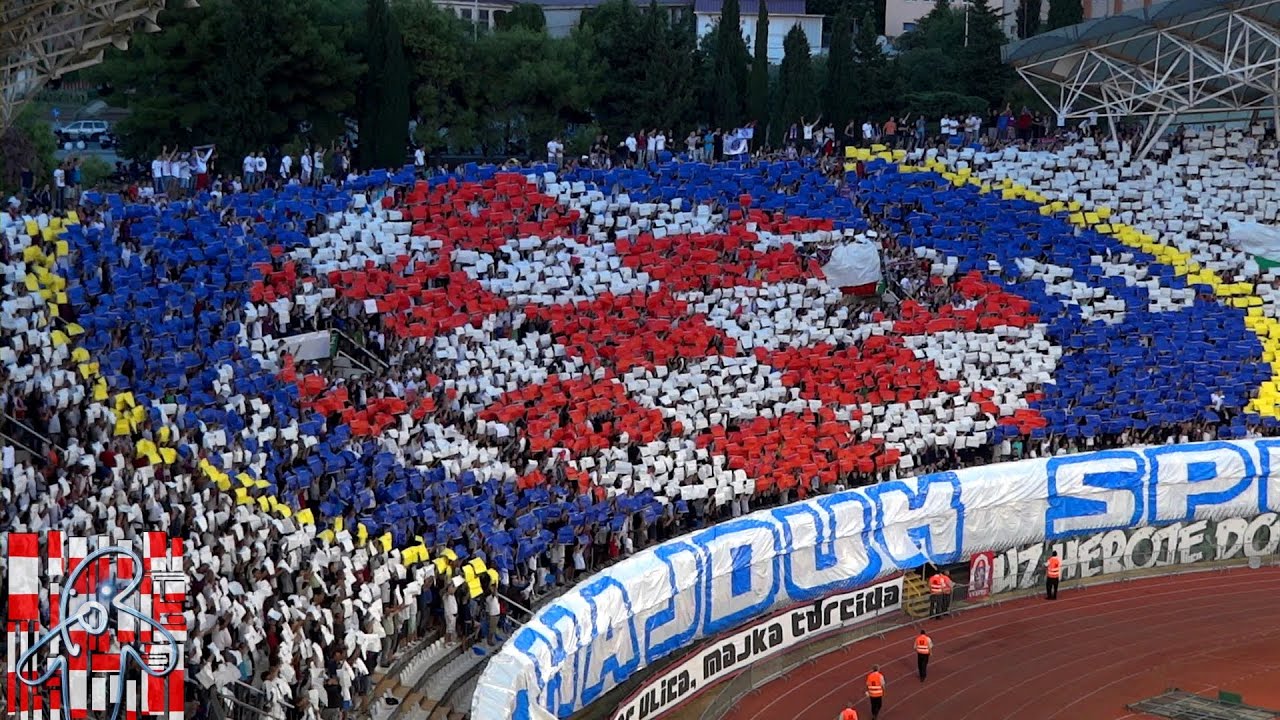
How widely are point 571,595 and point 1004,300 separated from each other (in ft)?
51.8

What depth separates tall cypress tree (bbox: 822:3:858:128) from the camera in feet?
157

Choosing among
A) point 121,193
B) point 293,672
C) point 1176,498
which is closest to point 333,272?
point 121,193

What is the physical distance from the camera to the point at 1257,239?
37656 mm

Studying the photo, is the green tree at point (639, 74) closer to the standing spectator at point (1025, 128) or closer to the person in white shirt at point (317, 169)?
the standing spectator at point (1025, 128)

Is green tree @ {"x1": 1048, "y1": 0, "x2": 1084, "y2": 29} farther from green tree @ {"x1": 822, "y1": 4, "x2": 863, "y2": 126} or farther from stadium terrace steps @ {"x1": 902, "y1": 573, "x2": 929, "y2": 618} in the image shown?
stadium terrace steps @ {"x1": 902, "y1": 573, "x2": 929, "y2": 618}

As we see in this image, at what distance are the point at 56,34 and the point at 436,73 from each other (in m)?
21.9

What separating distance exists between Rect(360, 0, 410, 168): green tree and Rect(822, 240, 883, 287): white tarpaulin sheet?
10.6 m

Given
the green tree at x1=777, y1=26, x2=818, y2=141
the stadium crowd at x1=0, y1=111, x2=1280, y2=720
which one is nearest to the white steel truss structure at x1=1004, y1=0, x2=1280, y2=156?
the stadium crowd at x1=0, y1=111, x2=1280, y2=720

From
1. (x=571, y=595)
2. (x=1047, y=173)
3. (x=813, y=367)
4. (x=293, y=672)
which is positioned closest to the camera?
(x=293, y=672)

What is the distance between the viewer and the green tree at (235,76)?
127 ft

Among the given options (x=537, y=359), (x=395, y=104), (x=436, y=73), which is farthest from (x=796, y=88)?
(x=537, y=359)

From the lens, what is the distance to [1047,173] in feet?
129

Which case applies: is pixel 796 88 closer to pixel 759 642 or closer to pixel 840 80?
pixel 840 80

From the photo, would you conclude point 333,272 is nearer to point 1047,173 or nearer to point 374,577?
point 374,577
